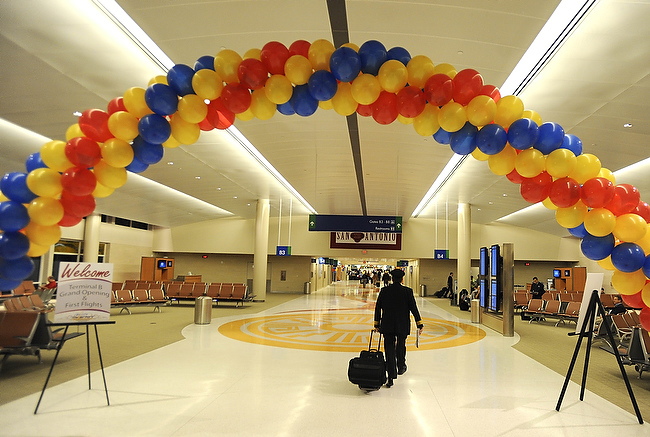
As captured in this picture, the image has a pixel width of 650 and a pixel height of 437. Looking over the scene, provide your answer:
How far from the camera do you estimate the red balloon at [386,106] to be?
455 cm

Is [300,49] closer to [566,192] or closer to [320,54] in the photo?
[320,54]

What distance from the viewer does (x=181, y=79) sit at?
439 cm

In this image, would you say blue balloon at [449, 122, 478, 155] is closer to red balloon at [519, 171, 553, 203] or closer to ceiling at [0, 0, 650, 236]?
red balloon at [519, 171, 553, 203]

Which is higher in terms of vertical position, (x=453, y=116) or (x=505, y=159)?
(x=453, y=116)

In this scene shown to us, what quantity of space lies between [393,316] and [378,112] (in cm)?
272

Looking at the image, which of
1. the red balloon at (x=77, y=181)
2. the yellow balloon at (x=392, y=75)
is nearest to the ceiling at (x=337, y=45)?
the yellow balloon at (x=392, y=75)

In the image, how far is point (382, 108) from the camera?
15.0ft

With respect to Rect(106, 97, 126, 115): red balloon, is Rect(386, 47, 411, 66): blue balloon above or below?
above

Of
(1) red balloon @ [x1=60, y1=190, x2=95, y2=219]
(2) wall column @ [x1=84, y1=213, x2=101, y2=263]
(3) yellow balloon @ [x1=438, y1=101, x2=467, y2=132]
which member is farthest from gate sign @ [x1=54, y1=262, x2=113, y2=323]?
(2) wall column @ [x1=84, y1=213, x2=101, y2=263]

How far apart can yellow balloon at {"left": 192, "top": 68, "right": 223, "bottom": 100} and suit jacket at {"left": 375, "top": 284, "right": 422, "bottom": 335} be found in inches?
130

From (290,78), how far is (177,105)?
48.7 inches

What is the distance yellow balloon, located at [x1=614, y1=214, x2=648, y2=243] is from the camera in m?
4.09

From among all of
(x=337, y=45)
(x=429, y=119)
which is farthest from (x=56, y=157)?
(x=337, y=45)

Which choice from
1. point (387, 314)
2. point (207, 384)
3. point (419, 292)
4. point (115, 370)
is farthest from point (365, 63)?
point (419, 292)
